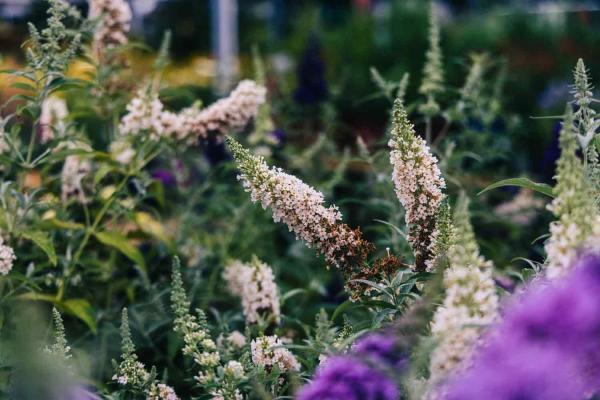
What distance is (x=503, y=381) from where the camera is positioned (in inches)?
44.3

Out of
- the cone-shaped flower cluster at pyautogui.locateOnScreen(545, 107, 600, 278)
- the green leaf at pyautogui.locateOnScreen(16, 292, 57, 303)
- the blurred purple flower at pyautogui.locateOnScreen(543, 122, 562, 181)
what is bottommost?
the green leaf at pyautogui.locateOnScreen(16, 292, 57, 303)

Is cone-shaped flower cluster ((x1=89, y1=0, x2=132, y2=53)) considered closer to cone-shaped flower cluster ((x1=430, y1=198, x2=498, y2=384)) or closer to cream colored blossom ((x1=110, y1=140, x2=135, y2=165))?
cream colored blossom ((x1=110, y1=140, x2=135, y2=165))

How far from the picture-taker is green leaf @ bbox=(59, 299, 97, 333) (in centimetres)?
265

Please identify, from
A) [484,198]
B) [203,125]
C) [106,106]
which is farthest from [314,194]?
[484,198]

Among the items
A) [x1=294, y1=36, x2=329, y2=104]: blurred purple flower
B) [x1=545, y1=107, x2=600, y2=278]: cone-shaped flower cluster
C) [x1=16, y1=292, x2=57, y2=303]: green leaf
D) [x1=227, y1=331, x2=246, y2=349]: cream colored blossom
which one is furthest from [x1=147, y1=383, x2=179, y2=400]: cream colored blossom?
[x1=294, y1=36, x2=329, y2=104]: blurred purple flower

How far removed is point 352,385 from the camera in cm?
140

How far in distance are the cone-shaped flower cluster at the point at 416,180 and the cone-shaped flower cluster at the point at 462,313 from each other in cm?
47

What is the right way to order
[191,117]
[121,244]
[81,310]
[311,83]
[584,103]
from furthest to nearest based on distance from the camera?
[311,83] < [191,117] < [121,244] < [81,310] < [584,103]

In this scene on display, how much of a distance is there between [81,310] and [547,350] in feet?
6.24

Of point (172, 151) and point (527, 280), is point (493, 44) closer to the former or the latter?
point (172, 151)

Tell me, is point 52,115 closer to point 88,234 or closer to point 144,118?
point 144,118

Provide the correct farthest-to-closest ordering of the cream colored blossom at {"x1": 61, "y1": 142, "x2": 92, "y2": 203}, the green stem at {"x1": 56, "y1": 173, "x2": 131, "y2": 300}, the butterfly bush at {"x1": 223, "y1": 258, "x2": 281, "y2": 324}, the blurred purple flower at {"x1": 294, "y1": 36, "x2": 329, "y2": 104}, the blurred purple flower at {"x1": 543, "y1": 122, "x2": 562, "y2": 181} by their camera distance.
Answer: the blurred purple flower at {"x1": 294, "y1": 36, "x2": 329, "y2": 104}, the blurred purple flower at {"x1": 543, "y1": 122, "x2": 562, "y2": 181}, the cream colored blossom at {"x1": 61, "y1": 142, "x2": 92, "y2": 203}, the green stem at {"x1": 56, "y1": 173, "x2": 131, "y2": 300}, the butterfly bush at {"x1": 223, "y1": 258, "x2": 281, "y2": 324}

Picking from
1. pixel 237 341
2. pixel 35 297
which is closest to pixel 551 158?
pixel 237 341

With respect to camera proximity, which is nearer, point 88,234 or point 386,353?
point 386,353
